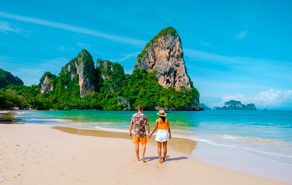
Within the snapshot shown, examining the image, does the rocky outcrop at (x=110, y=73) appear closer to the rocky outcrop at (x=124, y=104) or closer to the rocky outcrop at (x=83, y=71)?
the rocky outcrop at (x=83, y=71)

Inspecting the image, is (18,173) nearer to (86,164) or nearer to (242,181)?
(86,164)

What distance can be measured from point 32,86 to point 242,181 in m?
155

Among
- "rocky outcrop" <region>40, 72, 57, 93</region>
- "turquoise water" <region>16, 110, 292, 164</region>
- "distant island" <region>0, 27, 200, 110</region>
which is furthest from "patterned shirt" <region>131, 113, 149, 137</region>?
"rocky outcrop" <region>40, 72, 57, 93</region>

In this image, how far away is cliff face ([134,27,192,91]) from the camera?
369ft

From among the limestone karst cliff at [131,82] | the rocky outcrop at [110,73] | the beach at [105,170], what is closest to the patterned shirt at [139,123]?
the beach at [105,170]

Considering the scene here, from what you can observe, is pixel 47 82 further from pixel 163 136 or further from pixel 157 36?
pixel 163 136

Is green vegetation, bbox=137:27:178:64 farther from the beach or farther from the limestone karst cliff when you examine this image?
the beach

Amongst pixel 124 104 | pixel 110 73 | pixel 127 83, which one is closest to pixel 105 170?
pixel 124 104

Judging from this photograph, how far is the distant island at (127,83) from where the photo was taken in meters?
102

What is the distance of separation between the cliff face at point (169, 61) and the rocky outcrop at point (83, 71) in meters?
37.3

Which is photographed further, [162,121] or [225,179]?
[162,121]

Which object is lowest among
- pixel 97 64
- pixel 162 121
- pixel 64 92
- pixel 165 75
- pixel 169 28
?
pixel 162 121

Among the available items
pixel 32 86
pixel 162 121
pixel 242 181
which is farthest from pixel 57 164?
pixel 32 86

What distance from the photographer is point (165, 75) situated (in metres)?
112
